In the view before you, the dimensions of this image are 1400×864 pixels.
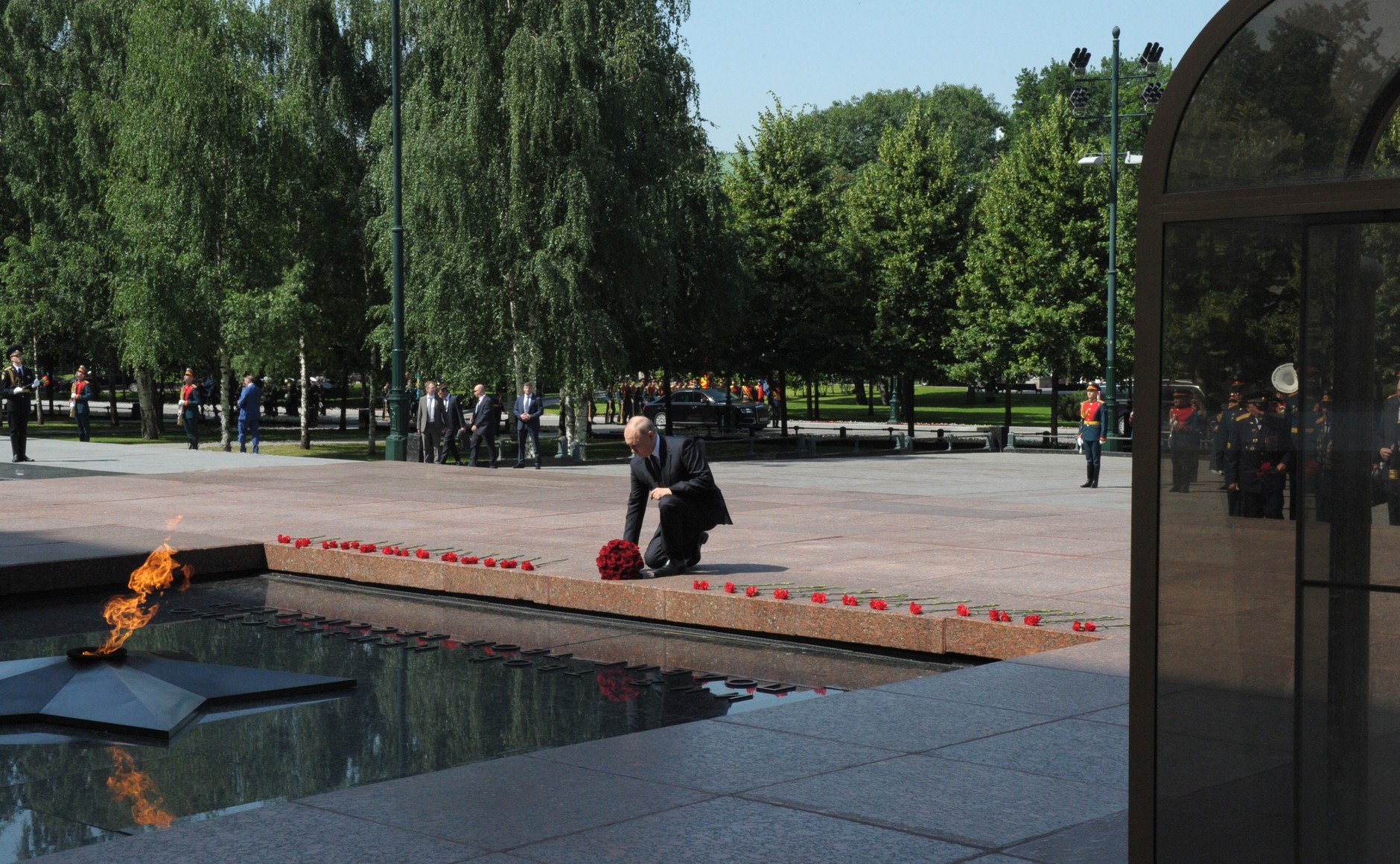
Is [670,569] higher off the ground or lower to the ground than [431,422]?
lower

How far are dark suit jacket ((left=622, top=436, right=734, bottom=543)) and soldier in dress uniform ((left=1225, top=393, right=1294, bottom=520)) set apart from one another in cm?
716

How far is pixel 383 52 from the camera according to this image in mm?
35781

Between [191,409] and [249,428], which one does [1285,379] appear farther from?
[191,409]

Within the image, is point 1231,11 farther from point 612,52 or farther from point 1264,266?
point 612,52

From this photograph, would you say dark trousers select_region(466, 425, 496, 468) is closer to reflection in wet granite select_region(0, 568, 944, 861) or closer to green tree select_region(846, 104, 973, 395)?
green tree select_region(846, 104, 973, 395)

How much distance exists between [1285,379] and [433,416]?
79.4 ft

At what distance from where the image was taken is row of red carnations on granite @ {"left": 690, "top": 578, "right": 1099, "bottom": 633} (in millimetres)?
8805

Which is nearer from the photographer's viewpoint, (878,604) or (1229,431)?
(1229,431)

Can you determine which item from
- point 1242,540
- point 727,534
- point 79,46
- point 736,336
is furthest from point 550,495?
point 79,46

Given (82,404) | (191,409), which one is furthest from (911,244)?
(82,404)

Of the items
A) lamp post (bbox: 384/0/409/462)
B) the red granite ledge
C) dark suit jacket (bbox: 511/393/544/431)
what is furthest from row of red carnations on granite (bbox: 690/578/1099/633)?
lamp post (bbox: 384/0/409/462)

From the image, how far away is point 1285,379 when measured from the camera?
374 centimetres

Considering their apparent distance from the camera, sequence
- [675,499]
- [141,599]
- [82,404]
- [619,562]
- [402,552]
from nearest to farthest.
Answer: [619,562] → [675,499] → [141,599] → [402,552] → [82,404]

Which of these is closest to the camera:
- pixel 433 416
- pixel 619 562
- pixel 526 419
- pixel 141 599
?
pixel 619 562
